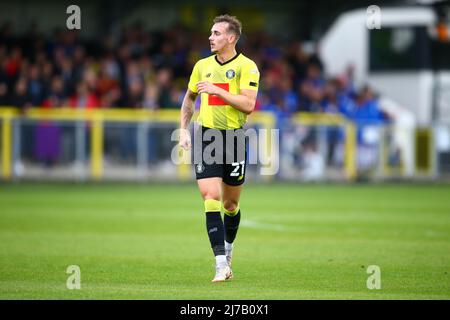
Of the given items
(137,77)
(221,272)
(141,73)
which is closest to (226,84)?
(221,272)

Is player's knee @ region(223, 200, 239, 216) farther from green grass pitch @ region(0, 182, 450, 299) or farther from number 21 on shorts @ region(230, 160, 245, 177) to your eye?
green grass pitch @ region(0, 182, 450, 299)

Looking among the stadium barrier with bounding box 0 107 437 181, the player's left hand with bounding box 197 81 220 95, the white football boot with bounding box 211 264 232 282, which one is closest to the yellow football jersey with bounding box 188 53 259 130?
the player's left hand with bounding box 197 81 220 95

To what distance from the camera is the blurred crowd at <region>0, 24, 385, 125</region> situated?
29.0 metres

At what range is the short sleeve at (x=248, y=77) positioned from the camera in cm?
1059

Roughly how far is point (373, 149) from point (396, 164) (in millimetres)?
1033

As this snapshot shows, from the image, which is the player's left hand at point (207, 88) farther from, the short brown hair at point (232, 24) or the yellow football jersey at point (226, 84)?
the short brown hair at point (232, 24)

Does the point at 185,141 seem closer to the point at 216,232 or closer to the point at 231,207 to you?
the point at 216,232

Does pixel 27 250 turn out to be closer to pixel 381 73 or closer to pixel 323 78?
pixel 323 78

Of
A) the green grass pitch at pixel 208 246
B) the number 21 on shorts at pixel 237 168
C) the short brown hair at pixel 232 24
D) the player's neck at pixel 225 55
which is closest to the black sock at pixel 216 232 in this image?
the green grass pitch at pixel 208 246

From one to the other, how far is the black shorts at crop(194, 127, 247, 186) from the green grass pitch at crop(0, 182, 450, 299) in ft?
3.63

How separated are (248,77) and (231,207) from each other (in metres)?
1.52

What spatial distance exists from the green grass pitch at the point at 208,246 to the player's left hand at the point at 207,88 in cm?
192

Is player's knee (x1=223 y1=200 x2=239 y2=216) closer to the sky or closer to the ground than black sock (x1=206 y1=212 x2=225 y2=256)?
closer to the sky

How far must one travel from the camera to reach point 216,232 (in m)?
10.4
